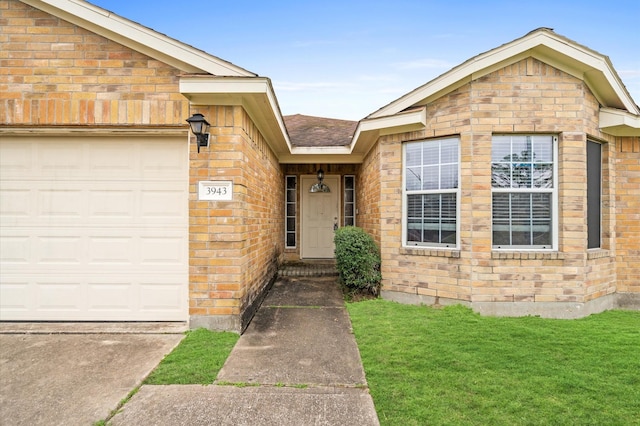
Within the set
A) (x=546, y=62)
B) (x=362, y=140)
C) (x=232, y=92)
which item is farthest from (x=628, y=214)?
(x=232, y=92)

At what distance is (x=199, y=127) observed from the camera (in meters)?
3.50

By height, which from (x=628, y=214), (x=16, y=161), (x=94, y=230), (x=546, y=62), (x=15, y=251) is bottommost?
(x=15, y=251)

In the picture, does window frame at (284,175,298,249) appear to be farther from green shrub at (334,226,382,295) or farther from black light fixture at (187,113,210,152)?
black light fixture at (187,113,210,152)

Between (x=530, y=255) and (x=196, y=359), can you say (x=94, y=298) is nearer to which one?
(x=196, y=359)

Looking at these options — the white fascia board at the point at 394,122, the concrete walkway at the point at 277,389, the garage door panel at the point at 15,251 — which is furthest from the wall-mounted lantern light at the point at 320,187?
the garage door panel at the point at 15,251

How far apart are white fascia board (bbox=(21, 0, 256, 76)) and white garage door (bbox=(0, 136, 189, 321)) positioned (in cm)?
99

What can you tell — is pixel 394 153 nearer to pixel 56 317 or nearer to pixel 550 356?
pixel 550 356

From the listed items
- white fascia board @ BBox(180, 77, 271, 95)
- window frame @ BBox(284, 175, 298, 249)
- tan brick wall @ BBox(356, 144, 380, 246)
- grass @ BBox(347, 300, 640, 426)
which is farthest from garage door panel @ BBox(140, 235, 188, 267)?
window frame @ BBox(284, 175, 298, 249)

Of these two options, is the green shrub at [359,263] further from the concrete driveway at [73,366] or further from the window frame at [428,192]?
the concrete driveway at [73,366]

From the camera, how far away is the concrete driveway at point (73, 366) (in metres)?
2.26

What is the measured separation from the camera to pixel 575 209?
4461 mm

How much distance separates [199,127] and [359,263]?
3346 mm

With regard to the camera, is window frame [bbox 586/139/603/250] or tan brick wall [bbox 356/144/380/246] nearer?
window frame [bbox 586/139/603/250]

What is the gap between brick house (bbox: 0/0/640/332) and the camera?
147 inches
